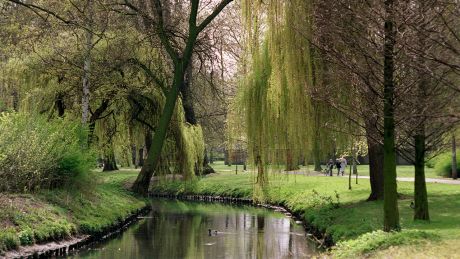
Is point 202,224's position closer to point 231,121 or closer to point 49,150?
point 231,121

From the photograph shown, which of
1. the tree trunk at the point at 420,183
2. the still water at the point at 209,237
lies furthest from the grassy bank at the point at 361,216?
the still water at the point at 209,237

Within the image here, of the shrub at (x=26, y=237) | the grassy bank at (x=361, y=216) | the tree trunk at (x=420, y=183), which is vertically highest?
the tree trunk at (x=420, y=183)

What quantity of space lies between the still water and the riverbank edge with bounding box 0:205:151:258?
29 cm

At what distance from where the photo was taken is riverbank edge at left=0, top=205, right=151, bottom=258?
13.0 m

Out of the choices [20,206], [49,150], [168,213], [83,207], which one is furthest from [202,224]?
[20,206]

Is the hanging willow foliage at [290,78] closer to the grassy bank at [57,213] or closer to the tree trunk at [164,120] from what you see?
the grassy bank at [57,213]

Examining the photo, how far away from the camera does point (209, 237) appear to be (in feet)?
62.9

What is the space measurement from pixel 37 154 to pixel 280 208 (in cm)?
1474

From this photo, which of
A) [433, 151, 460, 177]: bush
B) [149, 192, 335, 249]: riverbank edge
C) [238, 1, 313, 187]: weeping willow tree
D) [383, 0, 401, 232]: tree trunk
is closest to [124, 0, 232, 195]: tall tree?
[149, 192, 335, 249]: riverbank edge

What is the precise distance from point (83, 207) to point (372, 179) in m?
9.68

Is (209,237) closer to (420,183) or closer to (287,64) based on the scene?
(287,64)

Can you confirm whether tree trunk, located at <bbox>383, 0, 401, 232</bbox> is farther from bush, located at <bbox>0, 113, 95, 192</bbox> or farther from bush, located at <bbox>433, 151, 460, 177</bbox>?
bush, located at <bbox>433, 151, 460, 177</bbox>

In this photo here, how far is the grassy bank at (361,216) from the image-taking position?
1066cm

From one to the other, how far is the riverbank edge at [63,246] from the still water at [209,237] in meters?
0.29
